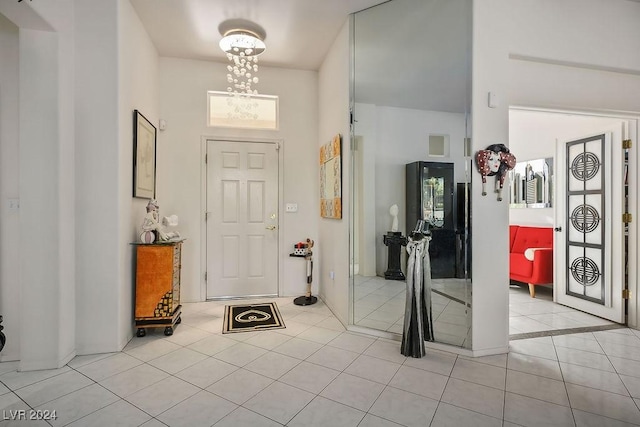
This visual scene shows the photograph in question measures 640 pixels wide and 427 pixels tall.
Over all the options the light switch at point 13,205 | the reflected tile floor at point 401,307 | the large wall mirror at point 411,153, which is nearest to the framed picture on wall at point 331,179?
the large wall mirror at point 411,153

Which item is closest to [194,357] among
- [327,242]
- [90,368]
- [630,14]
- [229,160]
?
[90,368]

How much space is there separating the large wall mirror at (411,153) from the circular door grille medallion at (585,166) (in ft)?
6.67

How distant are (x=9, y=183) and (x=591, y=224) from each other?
5.36m

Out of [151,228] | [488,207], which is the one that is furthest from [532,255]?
[151,228]

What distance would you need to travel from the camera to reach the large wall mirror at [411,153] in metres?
2.54

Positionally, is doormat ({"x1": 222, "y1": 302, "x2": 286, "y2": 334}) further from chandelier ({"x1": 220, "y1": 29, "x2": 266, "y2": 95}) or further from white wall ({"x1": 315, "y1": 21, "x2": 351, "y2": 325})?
chandelier ({"x1": 220, "y1": 29, "x2": 266, "y2": 95})

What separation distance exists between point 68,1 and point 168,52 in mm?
1426

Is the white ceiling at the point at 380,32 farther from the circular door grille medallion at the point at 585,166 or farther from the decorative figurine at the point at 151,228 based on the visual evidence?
the circular door grille medallion at the point at 585,166

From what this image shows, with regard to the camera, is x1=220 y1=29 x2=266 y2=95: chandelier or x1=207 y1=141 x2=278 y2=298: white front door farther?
x1=207 y1=141 x2=278 y2=298: white front door

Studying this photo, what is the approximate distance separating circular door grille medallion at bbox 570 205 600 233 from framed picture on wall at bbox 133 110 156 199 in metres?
4.68

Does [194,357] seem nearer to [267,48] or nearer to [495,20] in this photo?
[267,48]

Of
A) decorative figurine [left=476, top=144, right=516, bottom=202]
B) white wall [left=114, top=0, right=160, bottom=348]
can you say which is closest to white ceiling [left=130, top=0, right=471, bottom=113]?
white wall [left=114, top=0, right=160, bottom=348]

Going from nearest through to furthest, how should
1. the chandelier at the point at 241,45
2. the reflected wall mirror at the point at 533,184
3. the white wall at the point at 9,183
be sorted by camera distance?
the white wall at the point at 9,183
the chandelier at the point at 241,45
the reflected wall mirror at the point at 533,184

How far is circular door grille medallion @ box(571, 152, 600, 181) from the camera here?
3452 millimetres
